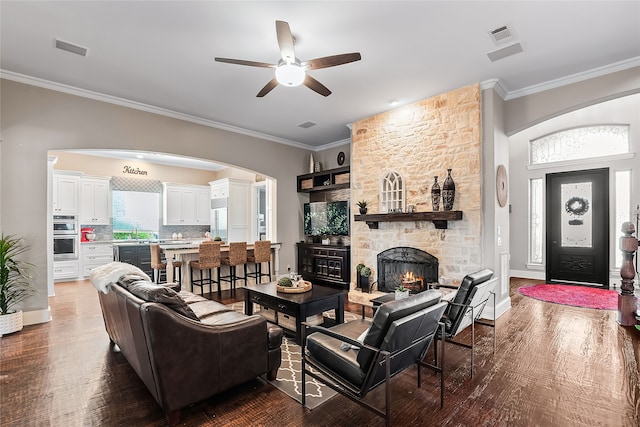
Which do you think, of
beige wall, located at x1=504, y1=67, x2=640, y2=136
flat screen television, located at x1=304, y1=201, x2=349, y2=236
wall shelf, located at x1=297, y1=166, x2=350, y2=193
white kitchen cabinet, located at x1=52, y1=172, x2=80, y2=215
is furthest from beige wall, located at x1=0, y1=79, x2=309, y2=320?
beige wall, located at x1=504, y1=67, x2=640, y2=136

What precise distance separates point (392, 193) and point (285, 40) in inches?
124

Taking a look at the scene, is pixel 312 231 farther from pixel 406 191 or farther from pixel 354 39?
pixel 354 39

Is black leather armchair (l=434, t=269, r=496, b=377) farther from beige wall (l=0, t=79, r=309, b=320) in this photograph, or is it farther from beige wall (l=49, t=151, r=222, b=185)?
beige wall (l=49, t=151, r=222, b=185)

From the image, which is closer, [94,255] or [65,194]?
A: [65,194]

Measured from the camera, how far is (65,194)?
23.2 ft

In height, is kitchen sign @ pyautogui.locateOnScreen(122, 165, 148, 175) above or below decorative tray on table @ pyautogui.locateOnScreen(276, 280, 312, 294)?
above

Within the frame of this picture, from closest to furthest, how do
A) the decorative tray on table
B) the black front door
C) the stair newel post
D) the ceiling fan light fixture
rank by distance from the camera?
the ceiling fan light fixture, the decorative tray on table, the stair newel post, the black front door

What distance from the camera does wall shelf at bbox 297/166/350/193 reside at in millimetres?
6379

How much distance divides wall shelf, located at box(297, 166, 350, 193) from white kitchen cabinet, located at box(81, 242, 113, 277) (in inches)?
199

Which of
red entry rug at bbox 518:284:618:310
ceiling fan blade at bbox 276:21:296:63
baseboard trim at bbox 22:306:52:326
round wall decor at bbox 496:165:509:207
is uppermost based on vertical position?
ceiling fan blade at bbox 276:21:296:63

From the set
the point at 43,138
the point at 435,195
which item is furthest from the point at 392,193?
the point at 43,138

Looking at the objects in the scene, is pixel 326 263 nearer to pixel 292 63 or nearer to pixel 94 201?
pixel 292 63

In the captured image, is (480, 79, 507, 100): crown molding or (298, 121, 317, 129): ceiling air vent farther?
(298, 121, 317, 129): ceiling air vent

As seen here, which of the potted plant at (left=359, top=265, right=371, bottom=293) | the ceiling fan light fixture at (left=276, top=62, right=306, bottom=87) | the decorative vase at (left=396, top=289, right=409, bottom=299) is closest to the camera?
the ceiling fan light fixture at (left=276, top=62, right=306, bottom=87)
